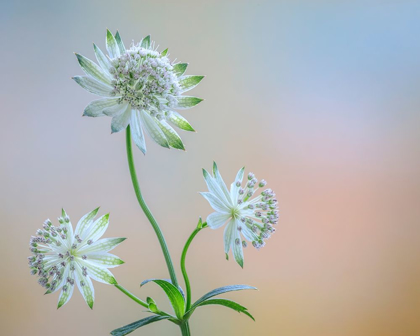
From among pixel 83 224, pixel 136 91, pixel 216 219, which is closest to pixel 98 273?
pixel 83 224

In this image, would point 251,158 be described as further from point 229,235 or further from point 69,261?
point 69,261

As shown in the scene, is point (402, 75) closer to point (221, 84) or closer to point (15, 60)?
point (221, 84)

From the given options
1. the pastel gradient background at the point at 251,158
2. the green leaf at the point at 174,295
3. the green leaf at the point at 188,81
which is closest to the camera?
the green leaf at the point at 174,295

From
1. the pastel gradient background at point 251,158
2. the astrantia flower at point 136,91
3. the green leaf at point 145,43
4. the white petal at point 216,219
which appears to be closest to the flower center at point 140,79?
the astrantia flower at point 136,91

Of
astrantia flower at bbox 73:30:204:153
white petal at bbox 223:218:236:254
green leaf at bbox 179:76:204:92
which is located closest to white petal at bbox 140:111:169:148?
astrantia flower at bbox 73:30:204:153

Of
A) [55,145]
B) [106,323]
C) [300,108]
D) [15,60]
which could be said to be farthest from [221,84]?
[106,323]

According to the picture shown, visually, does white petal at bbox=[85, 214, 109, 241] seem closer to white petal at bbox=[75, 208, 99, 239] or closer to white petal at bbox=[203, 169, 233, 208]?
white petal at bbox=[75, 208, 99, 239]

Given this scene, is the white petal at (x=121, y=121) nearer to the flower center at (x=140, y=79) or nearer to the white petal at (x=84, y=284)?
the flower center at (x=140, y=79)
